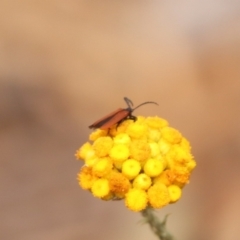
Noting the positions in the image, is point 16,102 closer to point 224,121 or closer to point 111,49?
point 111,49

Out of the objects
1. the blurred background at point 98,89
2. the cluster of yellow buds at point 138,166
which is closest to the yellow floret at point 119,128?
the cluster of yellow buds at point 138,166

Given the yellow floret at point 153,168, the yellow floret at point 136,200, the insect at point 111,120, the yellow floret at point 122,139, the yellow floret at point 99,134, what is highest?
the insect at point 111,120

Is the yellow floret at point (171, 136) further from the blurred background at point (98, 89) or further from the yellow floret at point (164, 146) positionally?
the blurred background at point (98, 89)

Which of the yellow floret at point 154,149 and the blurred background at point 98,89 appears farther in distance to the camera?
the blurred background at point 98,89

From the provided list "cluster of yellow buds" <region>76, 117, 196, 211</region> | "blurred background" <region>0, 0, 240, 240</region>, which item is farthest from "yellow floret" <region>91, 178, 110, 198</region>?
"blurred background" <region>0, 0, 240, 240</region>

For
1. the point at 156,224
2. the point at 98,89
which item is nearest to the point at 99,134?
the point at 156,224

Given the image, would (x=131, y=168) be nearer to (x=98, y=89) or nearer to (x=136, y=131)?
(x=136, y=131)

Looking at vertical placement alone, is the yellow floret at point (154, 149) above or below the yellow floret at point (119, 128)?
below

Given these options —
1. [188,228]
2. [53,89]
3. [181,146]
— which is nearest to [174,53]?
[53,89]
